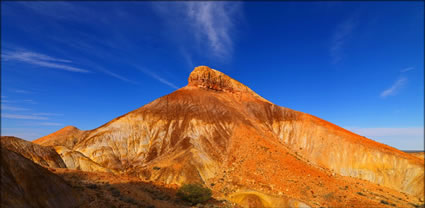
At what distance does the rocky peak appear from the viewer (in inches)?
2517

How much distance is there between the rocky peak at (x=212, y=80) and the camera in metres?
63.9

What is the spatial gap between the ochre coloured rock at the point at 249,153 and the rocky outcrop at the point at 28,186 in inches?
766

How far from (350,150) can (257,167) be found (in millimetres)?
23492

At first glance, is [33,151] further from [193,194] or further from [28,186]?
[28,186]

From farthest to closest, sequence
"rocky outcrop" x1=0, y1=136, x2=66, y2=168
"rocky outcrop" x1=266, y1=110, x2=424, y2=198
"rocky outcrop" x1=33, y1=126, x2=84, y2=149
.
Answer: "rocky outcrop" x1=33, y1=126, x2=84, y2=149 → "rocky outcrop" x1=266, y1=110, x2=424, y2=198 → "rocky outcrop" x1=0, y1=136, x2=66, y2=168

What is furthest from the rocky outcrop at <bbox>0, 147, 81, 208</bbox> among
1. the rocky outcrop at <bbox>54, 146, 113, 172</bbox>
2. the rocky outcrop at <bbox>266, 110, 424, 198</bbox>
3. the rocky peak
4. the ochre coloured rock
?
the rocky peak

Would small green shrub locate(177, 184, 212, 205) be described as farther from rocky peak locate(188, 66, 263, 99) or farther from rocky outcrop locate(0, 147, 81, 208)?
rocky peak locate(188, 66, 263, 99)

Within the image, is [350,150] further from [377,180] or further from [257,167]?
[257,167]

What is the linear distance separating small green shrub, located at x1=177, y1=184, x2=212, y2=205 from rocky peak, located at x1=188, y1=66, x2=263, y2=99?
43.2 meters

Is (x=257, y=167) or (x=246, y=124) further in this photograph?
(x=246, y=124)

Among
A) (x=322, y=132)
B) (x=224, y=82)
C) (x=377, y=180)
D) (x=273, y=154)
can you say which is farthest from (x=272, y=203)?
(x=224, y=82)

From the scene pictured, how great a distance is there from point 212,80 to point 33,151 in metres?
48.5

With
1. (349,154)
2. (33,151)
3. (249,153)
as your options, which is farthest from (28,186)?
(349,154)

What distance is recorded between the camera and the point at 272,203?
22703 millimetres
